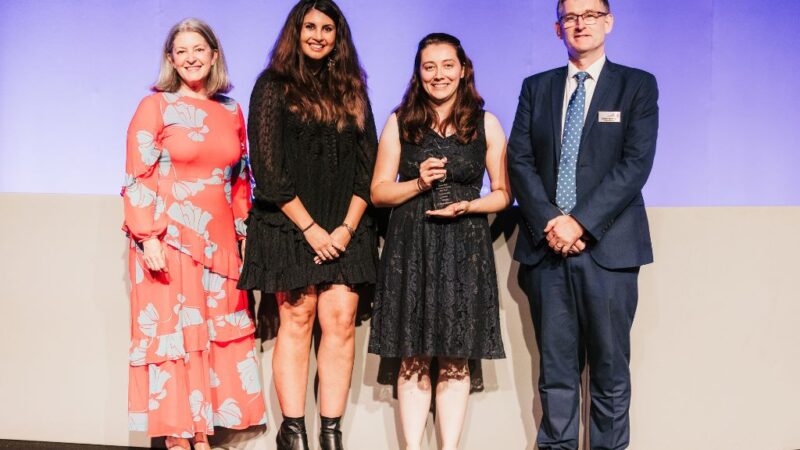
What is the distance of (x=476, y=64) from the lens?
383cm

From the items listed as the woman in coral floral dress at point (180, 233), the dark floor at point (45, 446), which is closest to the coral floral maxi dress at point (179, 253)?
the woman in coral floral dress at point (180, 233)

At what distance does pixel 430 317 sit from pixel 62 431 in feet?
5.16

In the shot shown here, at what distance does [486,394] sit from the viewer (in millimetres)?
2893

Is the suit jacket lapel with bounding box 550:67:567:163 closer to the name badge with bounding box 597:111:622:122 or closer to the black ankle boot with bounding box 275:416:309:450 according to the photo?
the name badge with bounding box 597:111:622:122

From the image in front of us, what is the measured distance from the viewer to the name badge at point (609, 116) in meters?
2.40

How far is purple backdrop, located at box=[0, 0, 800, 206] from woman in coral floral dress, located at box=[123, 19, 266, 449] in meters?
1.24

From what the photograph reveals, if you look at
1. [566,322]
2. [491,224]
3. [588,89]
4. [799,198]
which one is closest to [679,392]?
[566,322]

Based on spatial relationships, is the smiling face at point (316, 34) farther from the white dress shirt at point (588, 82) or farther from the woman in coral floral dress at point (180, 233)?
the white dress shirt at point (588, 82)

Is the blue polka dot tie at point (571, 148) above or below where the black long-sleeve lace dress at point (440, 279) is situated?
above

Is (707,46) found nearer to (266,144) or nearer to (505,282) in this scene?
(505,282)

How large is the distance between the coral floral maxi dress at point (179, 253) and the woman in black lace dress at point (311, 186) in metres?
0.15

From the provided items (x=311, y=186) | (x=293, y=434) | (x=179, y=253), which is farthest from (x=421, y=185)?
(x=293, y=434)

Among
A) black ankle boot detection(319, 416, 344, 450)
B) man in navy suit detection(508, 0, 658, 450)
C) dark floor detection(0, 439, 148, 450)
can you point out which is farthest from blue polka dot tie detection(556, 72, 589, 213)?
dark floor detection(0, 439, 148, 450)

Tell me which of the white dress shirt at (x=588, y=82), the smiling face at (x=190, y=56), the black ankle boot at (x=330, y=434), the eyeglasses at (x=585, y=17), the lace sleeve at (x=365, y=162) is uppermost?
the eyeglasses at (x=585, y=17)
